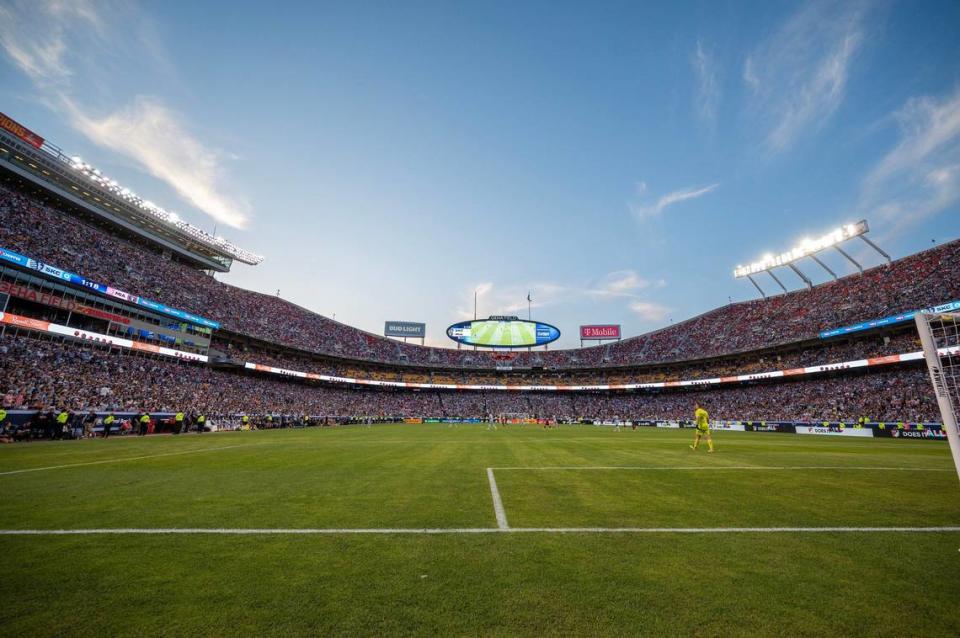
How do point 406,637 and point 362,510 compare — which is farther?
point 362,510

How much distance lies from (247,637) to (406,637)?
1067 millimetres

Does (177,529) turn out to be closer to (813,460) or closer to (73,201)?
(813,460)

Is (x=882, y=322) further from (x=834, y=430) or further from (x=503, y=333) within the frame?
(x=503, y=333)

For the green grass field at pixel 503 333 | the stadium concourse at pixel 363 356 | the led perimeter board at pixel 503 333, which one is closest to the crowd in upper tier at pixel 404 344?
the stadium concourse at pixel 363 356

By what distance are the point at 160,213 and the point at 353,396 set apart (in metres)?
33.3

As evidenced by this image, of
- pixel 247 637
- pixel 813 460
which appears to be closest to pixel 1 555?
pixel 247 637

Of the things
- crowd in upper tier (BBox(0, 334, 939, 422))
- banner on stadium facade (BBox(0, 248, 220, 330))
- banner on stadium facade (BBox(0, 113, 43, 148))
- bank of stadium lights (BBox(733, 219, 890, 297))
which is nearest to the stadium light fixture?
bank of stadium lights (BBox(733, 219, 890, 297))

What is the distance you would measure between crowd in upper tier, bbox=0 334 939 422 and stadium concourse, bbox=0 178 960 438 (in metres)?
0.16

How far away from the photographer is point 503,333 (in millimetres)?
66500

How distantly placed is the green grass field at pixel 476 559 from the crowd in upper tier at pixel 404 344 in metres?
35.3

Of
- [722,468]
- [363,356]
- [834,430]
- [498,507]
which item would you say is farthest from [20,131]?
[834,430]

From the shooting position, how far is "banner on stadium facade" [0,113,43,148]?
28797 millimetres

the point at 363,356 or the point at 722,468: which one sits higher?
the point at 363,356

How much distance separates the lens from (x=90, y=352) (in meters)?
30.0
